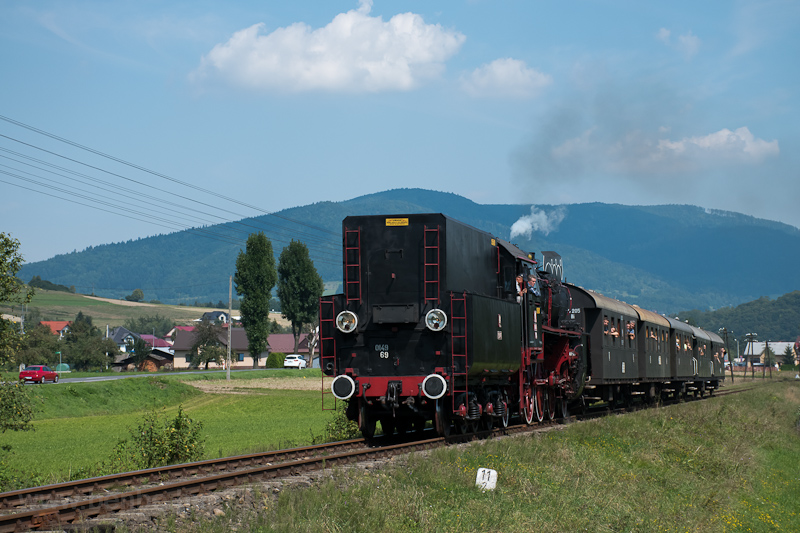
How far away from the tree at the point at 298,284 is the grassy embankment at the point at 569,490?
85.6 metres

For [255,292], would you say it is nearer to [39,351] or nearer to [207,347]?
[207,347]

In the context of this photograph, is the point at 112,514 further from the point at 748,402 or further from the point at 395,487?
the point at 748,402

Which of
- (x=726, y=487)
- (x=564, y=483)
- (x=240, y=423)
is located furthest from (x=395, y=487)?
(x=240, y=423)

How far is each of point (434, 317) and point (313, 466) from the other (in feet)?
14.2

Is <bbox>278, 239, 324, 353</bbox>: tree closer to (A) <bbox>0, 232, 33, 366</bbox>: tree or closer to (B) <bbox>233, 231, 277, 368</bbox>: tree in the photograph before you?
(B) <bbox>233, 231, 277, 368</bbox>: tree

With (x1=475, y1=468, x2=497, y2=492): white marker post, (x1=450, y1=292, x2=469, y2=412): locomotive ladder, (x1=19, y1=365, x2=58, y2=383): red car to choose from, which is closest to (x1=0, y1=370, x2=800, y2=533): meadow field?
(x1=475, y1=468, x2=497, y2=492): white marker post

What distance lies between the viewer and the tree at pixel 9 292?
18688mm

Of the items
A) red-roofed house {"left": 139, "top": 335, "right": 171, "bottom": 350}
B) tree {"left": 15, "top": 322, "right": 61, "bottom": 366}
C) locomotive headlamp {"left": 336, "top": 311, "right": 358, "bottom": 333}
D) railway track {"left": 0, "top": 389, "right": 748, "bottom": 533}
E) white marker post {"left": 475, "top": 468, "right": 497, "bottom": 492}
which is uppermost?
red-roofed house {"left": 139, "top": 335, "right": 171, "bottom": 350}

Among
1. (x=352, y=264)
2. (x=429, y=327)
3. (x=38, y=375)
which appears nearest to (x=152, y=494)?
(x=429, y=327)

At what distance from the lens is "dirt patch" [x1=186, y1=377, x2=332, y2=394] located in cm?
6309

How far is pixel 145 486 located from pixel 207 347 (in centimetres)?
10236

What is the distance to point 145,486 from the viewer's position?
484 inches

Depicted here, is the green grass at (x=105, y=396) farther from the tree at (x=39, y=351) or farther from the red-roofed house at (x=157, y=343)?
the red-roofed house at (x=157, y=343)

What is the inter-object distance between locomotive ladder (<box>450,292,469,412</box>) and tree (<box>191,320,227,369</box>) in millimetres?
97540
